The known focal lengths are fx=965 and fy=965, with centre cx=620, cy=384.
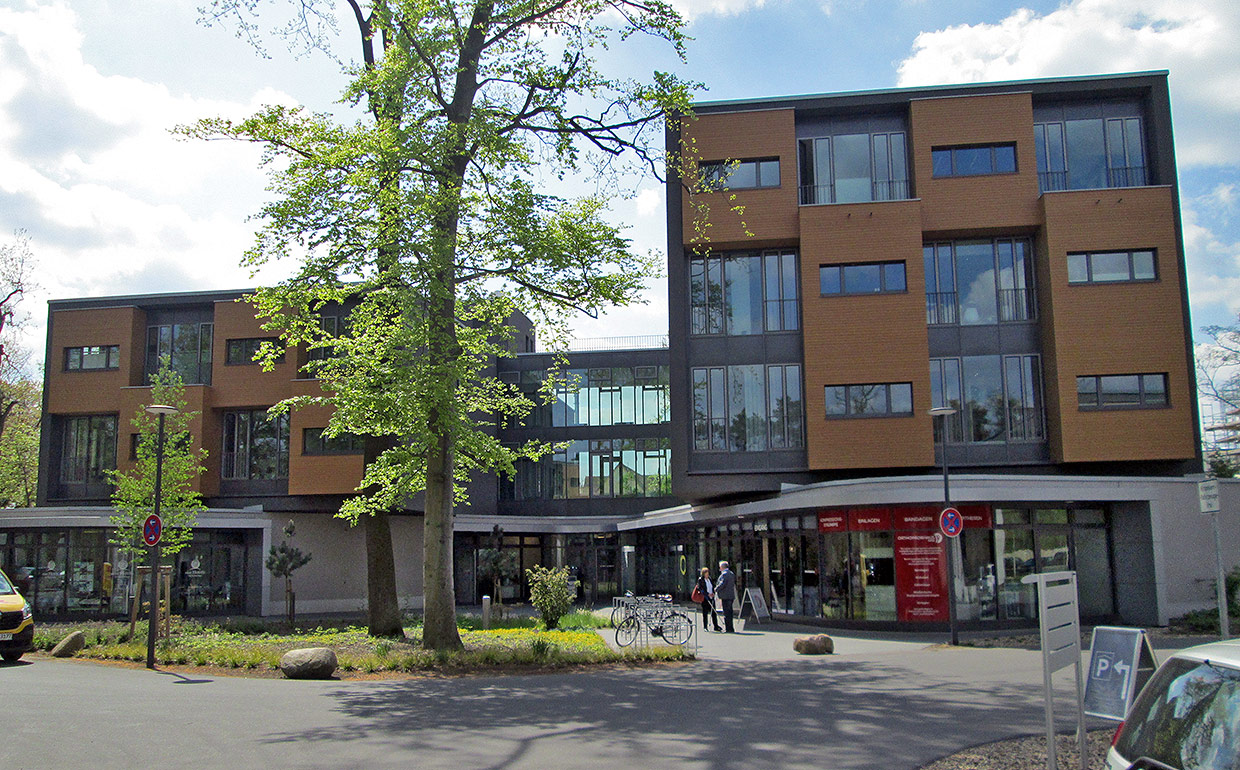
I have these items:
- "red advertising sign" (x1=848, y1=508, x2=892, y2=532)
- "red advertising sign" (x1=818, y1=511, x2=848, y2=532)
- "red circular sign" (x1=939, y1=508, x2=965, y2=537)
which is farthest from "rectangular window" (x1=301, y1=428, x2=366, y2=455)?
"red circular sign" (x1=939, y1=508, x2=965, y2=537)

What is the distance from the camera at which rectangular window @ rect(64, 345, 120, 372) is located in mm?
36188

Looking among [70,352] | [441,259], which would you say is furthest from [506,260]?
[70,352]

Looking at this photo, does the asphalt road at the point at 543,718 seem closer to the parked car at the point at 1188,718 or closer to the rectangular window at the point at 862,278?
the parked car at the point at 1188,718

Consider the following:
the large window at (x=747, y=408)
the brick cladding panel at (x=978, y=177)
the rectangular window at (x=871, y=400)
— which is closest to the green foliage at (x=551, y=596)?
the large window at (x=747, y=408)

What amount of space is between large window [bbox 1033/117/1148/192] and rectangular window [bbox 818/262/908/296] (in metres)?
5.01

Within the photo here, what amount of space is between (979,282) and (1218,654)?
24229mm

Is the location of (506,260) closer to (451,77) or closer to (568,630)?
(451,77)

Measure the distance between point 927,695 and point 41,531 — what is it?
98.9 feet

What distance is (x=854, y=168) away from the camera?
89.6 ft

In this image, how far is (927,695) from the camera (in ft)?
40.0

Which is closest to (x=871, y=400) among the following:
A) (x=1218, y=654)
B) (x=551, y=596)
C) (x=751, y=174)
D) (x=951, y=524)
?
(x=751, y=174)

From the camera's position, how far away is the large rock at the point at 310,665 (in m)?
14.9

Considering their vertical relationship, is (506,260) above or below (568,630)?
above

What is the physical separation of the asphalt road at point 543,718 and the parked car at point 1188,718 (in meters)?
4.36
